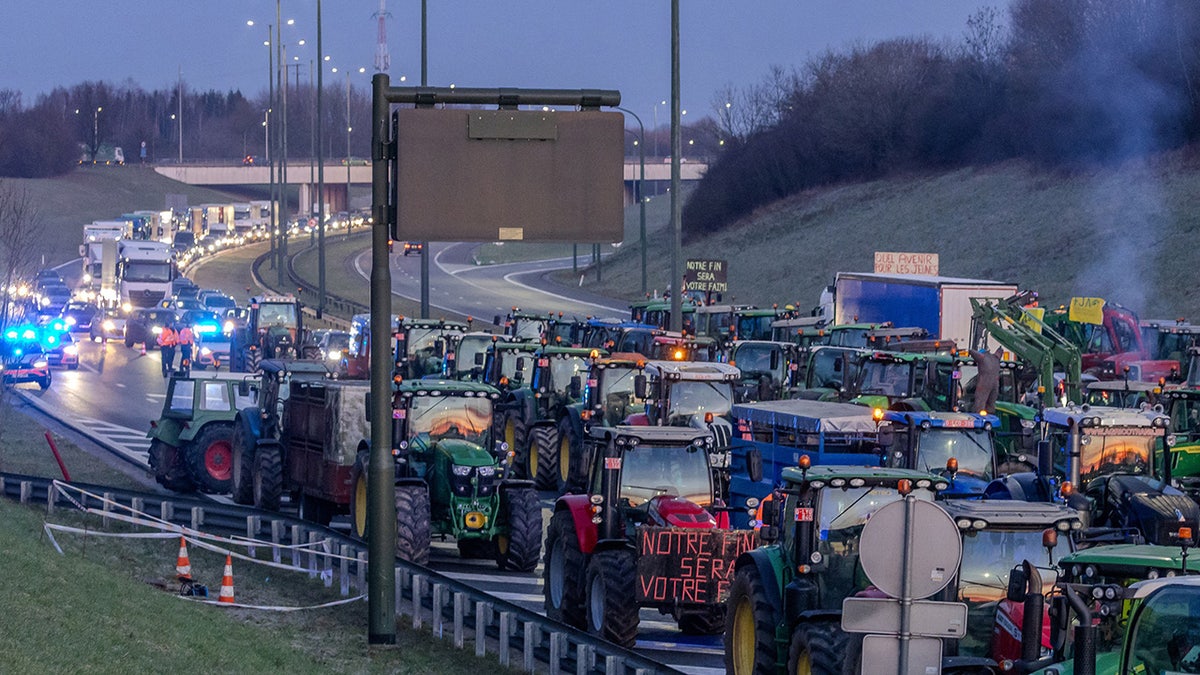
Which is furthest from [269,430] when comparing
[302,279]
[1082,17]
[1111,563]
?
[1082,17]

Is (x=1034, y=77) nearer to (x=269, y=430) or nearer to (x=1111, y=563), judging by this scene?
(x=269, y=430)

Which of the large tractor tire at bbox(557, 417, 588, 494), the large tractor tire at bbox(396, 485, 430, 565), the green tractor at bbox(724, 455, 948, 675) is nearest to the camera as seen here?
the green tractor at bbox(724, 455, 948, 675)

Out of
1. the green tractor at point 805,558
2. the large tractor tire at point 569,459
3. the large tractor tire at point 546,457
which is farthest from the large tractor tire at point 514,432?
the green tractor at point 805,558

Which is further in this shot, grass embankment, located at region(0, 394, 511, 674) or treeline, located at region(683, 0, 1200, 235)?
treeline, located at region(683, 0, 1200, 235)

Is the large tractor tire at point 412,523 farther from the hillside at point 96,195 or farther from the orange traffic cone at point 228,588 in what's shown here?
the hillside at point 96,195

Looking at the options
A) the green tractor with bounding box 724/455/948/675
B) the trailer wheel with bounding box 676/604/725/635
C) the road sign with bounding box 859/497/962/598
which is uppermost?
the road sign with bounding box 859/497/962/598

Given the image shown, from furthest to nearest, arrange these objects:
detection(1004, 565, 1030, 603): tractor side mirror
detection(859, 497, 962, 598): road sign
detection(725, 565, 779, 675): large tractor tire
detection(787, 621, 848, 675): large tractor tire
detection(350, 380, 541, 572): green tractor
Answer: detection(350, 380, 541, 572): green tractor, detection(725, 565, 779, 675): large tractor tire, detection(787, 621, 848, 675): large tractor tire, detection(1004, 565, 1030, 603): tractor side mirror, detection(859, 497, 962, 598): road sign

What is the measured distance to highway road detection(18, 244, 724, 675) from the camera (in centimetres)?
1806

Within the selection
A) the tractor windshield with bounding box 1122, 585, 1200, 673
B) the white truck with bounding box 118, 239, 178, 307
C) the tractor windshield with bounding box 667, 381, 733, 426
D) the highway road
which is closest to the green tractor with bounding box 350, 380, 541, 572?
the highway road

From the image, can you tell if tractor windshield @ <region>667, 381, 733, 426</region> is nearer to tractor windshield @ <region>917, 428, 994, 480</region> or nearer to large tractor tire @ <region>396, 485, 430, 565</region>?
tractor windshield @ <region>917, 428, 994, 480</region>

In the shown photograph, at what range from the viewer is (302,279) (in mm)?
87812

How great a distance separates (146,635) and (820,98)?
9920 cm

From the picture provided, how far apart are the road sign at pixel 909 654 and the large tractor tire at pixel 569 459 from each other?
1730cm

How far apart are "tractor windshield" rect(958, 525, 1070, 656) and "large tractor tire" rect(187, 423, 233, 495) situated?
60.2ft
